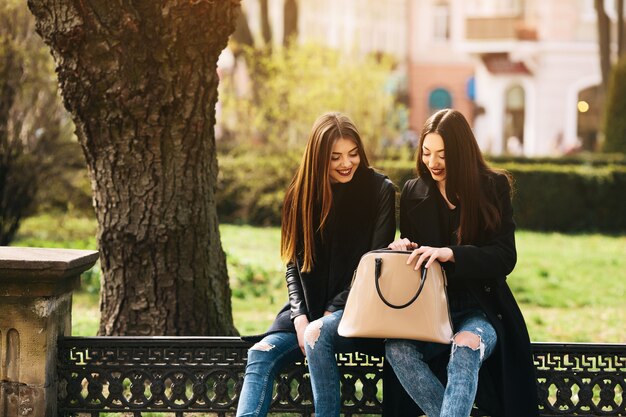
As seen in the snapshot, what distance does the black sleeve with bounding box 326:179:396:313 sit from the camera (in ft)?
14.7

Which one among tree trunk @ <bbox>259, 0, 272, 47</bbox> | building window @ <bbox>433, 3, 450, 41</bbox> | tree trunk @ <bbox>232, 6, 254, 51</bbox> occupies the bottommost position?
tree trunk @ <bbox>232, 6, 254, 51</bbox>

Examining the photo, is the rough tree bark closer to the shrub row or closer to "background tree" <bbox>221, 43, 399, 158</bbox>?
the shrub row

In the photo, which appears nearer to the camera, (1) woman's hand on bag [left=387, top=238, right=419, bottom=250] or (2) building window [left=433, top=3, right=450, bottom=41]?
(1) woman's hand on bag [left=387, top=238, right=419, bottom=250]

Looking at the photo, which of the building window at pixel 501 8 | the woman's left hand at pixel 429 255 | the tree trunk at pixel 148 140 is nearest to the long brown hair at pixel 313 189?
the woman's left hand at pixel 429 255

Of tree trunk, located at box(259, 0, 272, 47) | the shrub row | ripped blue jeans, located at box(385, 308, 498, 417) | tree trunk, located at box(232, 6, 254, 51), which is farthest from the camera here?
tree trunk, located at box(259, 0, 272, 47)

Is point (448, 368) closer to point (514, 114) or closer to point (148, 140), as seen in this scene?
point (148, 140)

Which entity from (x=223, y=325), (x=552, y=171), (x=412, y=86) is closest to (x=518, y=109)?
(x=412, y=86)

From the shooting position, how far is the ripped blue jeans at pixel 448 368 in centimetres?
398

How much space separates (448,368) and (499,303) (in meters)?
0.42

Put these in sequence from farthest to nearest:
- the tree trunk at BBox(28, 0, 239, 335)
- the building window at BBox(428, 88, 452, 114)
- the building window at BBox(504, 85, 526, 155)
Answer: the building window at BBox(428, 88, 452, 114) < the building window at BBox(504, 85, 526, 155) < the tree trunk at BBox(28, 0, 239, 335)

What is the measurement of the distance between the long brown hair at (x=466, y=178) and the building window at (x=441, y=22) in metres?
47.7

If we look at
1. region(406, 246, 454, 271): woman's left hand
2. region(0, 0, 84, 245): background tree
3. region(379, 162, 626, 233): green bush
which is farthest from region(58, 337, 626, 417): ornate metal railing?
region(379, 162, 626, 233): green bush

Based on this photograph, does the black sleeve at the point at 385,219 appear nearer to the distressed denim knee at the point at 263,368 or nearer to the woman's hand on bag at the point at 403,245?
the woman's hand on bag at the point at 403,245

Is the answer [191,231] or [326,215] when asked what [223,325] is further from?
[326,215]
